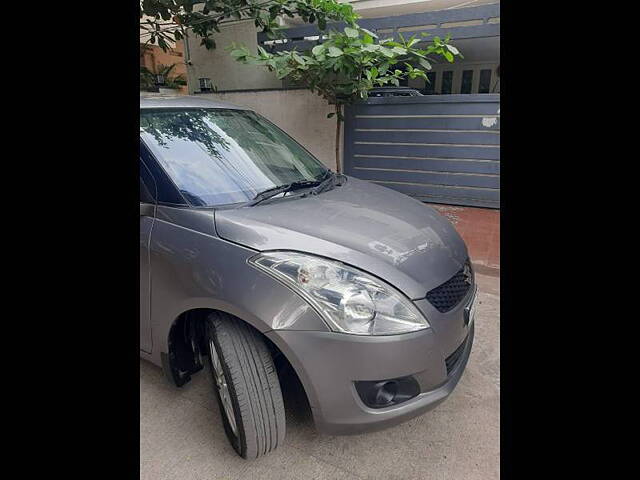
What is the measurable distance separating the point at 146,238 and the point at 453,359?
157 centimetres

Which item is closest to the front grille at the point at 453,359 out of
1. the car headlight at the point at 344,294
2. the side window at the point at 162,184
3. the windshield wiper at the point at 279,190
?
the car headlight at the point at 344,294

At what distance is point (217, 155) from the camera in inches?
79.5

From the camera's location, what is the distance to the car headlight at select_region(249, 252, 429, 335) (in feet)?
4.53

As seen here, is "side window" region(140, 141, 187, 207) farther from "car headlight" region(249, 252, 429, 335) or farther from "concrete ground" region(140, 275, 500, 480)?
"concrete ground" region(140, 275, 500, 480)

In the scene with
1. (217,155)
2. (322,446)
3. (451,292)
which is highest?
(217,155)

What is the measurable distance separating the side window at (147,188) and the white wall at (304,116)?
→ 14.6ft

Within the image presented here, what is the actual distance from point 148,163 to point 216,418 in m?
1.41

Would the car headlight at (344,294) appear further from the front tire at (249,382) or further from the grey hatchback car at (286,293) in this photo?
the front tire at (249,382)

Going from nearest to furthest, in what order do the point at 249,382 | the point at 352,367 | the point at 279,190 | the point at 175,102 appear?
1. the point at 352,367
2. the point at 249,382
3. the point at 279,190
4. the point at 175,102

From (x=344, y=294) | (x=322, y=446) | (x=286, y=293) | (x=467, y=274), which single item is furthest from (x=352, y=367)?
(x=467, y=274)

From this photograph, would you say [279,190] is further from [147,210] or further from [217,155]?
[147,210]

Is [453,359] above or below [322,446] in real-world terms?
above
